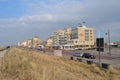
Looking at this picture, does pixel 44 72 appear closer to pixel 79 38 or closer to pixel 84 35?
pixel 79 38

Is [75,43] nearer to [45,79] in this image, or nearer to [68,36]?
[68,36]

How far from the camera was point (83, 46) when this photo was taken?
161875mm

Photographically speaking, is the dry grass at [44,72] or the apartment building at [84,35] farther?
the apartment building at [84,35]

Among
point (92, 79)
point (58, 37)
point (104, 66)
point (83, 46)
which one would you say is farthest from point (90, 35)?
point (92, 79)

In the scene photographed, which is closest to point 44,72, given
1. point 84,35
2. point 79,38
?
point 79,38

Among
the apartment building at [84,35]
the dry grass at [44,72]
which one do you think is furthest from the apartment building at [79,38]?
the dry grass at [44,72]

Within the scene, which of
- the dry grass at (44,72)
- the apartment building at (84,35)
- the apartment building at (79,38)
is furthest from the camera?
the apartment building at (84,35)

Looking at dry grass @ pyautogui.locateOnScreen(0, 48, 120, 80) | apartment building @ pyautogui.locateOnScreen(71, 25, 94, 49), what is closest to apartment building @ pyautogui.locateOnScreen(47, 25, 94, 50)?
apartment building @ pyautogui.locateOnScreen(71, 25, 94, 49)

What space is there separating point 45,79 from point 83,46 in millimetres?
151745

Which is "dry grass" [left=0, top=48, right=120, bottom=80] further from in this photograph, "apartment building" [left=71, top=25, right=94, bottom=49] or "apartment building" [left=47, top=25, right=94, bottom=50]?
"apartment building" [left=71, top=25, right=94, bottom=49]

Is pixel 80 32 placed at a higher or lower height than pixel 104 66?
higher

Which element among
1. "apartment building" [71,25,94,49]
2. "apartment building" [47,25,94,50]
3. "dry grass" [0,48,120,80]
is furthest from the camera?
"apartment building" [71,25,94,49]

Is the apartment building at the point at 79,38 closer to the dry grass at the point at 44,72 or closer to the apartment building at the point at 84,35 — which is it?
the apartment building at the point at 84,35

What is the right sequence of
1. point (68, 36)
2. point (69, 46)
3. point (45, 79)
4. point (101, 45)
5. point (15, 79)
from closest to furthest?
point (45, 79) → point (15, 79) → point (101, 45) → point (69, 46) → point (68, 36)
